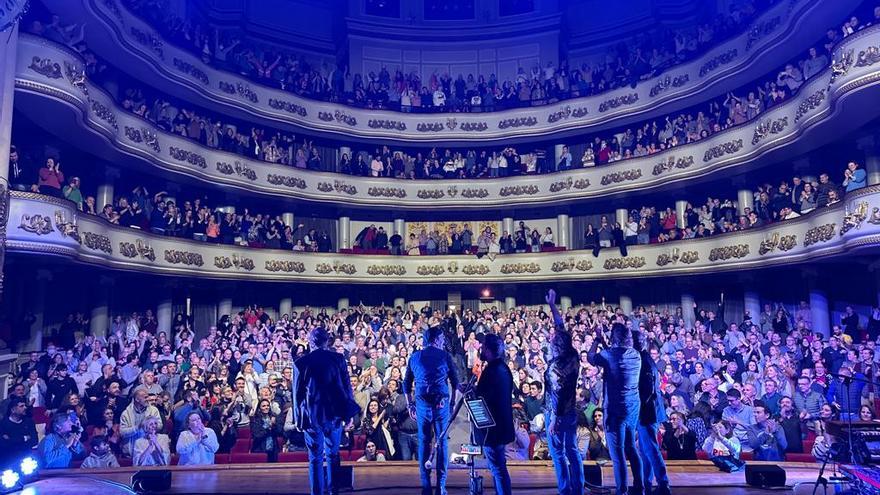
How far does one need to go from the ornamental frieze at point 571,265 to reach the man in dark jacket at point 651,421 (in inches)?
692

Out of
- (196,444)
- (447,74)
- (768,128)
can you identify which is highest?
(447,74)

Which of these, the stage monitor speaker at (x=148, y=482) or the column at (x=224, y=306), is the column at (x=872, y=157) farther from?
the column at (x=224, y=306)

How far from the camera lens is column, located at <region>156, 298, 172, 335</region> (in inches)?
747

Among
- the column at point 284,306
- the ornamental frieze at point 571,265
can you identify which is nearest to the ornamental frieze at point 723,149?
the ornamental frieze at point 571,265

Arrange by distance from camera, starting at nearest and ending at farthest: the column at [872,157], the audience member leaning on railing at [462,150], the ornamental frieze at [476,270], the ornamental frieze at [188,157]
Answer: the column at [872,157] → the audience member leaning on railing at [462,150] → the ornamental frieze at [188,157] → the ornamental frieze at [476,270]

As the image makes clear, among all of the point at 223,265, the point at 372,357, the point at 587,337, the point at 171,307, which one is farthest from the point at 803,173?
→ the point at 171,307

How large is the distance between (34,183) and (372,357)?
28.6 feet

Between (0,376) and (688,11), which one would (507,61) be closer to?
(688,11)

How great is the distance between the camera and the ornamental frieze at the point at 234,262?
20156mm

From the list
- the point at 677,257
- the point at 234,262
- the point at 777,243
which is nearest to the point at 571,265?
the point at 677,257

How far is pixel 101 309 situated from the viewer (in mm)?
16609

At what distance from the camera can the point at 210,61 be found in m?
20.9

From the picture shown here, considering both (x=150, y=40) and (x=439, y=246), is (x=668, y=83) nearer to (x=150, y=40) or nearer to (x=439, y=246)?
(x=439, y=246)

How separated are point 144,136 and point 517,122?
49.0 feet
